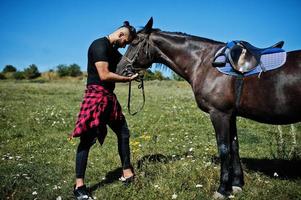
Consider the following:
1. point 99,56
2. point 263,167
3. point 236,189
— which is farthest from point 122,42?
point 263,167

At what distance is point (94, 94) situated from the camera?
245 inches

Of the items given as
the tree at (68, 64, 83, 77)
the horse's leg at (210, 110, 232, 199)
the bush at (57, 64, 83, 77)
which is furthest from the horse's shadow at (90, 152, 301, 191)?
the tree at (68, 64, 83, 77)

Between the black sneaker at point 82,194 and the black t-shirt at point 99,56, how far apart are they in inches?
76.6

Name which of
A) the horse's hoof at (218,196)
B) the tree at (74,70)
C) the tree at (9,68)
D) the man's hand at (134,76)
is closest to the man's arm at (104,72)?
the man's hand at (134,76)

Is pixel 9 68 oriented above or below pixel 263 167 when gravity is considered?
above

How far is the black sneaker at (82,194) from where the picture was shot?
19.4 feet

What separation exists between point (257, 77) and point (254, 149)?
426 centimetres

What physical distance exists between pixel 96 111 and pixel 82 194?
152 centimetres

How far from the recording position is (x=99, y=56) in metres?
6.00

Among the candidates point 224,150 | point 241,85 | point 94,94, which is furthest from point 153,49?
point 224,150

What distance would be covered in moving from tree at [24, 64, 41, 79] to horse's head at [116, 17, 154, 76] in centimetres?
10161

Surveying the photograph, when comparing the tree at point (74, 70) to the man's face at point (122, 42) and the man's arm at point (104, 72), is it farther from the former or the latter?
the man's arm at point (104, 72)

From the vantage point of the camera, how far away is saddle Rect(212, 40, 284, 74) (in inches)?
229

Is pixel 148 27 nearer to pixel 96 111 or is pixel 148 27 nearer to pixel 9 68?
pixel 96 111
